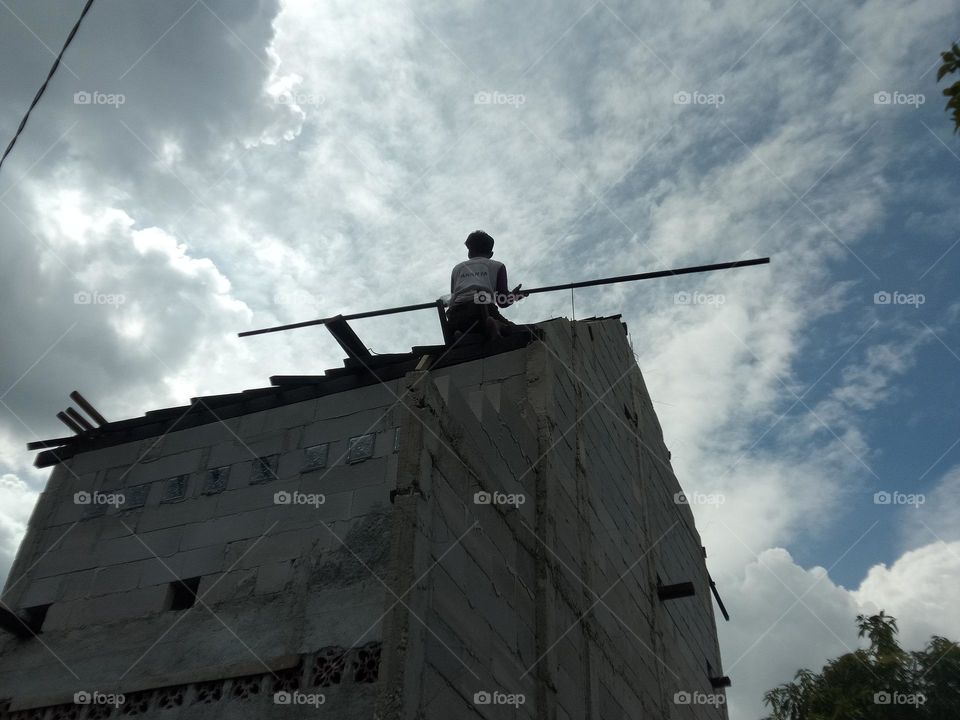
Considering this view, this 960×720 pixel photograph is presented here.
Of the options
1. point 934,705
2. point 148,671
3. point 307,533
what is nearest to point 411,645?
point 307,533

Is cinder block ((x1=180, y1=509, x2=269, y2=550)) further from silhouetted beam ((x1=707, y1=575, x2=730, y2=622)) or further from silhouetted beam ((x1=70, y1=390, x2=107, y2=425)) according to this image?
silhouetted beam ((x1=707, y1=575, x2=730, y2=622))

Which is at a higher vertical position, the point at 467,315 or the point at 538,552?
the point at 467,315

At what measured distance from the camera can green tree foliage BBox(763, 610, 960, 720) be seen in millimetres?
16203

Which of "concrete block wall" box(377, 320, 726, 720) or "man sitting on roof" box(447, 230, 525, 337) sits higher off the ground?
"man sitting on roof" box(447, 230, 525, 337)

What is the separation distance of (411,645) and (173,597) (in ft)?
9.60

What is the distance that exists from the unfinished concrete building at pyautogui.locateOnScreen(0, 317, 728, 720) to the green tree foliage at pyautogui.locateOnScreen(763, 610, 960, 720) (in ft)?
32.4

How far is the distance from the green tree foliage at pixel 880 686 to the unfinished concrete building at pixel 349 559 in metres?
9.87

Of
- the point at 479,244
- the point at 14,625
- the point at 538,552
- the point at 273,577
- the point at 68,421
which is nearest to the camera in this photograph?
the point at 273,577

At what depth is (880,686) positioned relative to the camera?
55.1 feet

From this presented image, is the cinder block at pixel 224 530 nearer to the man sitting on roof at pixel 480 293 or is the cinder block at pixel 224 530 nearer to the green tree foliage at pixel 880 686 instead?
the man sitting on roof at pixel 480 293

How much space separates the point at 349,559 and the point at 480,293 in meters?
3.58

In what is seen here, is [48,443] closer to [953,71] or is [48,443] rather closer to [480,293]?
[480,293]

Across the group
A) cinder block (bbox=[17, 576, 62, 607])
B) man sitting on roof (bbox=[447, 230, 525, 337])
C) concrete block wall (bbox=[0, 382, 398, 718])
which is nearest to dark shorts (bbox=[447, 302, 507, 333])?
man sitting on roof (bbox=[447, 230, 525, 337])

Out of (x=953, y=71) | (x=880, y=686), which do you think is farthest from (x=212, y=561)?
(x=880, y=686)
